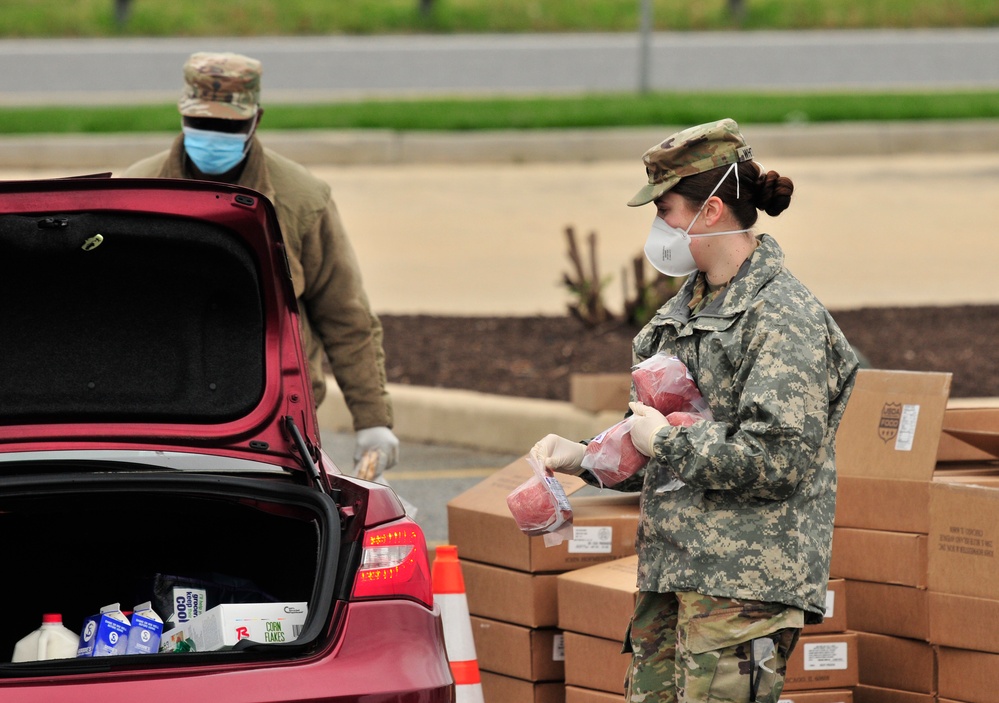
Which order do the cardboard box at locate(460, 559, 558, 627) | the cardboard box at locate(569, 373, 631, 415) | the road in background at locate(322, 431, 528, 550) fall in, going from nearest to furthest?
the cardboard box at locate(460, 559, 558, 627)
the road in background at locate(322, 431, 528, 550)
the cardboard box at locate(569, 373, 631, 415)

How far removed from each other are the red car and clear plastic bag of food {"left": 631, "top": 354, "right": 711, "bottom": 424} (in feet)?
2.05

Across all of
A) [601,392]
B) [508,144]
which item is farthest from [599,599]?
[508,144]

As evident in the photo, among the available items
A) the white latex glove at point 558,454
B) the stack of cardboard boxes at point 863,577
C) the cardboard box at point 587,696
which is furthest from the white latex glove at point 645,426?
the cardboard box at point 587,696

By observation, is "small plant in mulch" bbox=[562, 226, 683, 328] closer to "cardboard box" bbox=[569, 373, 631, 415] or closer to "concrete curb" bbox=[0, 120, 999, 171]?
"cardboard box" bbox=[569, 373, 631, 415]

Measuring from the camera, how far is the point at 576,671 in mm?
4438

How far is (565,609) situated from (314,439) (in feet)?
3.71

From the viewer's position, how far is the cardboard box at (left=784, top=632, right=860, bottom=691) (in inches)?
173

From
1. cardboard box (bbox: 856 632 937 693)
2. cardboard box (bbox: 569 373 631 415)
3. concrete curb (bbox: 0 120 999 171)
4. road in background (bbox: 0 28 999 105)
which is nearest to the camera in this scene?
cardboard box (bbox: 856 632 937 693)

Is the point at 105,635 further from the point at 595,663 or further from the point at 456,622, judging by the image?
the point at 595,663

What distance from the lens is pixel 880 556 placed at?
4523 mm

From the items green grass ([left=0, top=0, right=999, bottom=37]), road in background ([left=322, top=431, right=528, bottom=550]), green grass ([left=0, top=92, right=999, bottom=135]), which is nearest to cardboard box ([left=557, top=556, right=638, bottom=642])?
road in background ([left=322, top=431, right=528, bottom=550])

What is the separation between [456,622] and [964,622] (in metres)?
1.45

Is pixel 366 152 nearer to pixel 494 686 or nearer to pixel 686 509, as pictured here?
pixel 494 686

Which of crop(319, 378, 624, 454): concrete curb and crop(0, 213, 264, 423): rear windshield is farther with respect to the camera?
crop(319, 378, 624, 454): concrete curb
